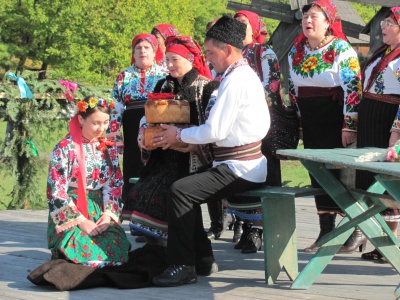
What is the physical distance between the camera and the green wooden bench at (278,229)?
4902 millimetres

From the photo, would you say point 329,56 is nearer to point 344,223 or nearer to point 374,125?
point 374,125

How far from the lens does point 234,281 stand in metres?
5.03

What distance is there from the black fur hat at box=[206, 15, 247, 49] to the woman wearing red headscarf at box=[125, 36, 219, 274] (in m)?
0.29

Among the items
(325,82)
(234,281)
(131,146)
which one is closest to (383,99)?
(325,82)

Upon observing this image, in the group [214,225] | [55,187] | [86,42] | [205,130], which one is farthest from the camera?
[86,42]

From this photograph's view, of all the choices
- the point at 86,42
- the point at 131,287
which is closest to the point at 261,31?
the point at 131,287

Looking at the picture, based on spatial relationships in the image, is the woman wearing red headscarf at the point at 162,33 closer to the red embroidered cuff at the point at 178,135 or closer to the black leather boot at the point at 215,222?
the black leather boot at the point at 215,222

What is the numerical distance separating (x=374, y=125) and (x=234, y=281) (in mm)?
1302

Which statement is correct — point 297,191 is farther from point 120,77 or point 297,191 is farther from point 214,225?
point 120,77

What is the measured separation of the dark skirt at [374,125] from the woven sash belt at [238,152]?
822 millimetres

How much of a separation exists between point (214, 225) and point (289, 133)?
1.05m

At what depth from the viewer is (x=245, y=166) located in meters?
4.96

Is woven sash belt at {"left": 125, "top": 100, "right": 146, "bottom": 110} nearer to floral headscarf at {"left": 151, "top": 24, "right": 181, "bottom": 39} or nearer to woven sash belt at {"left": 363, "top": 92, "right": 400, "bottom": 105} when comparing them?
floral headscarf at {"left": 151, "top": 24, "right": 181, "bottom": 39}

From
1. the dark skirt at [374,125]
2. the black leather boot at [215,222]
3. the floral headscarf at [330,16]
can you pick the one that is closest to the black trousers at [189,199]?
the dark skirt at [374,125]
